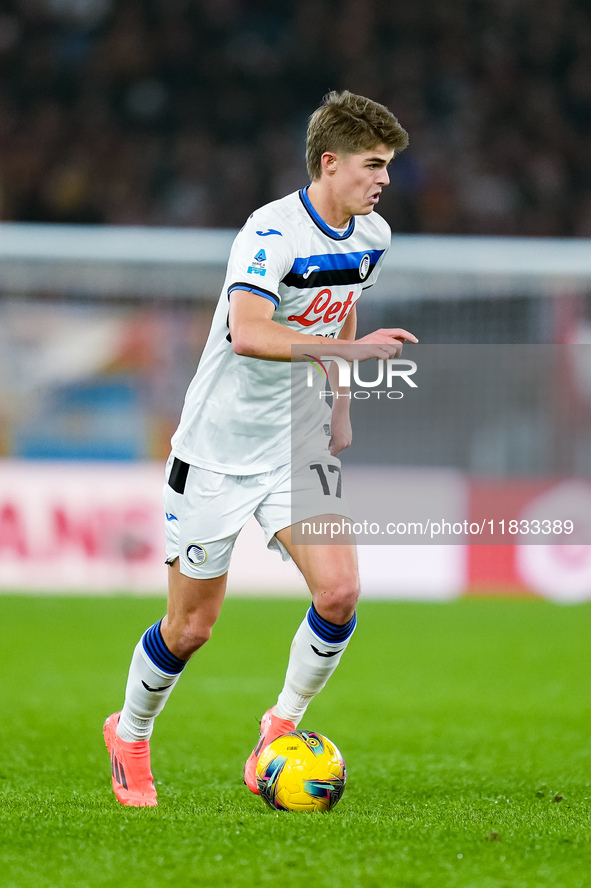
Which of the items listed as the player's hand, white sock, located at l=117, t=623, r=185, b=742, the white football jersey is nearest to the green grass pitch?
white sock, located at l=117, t=623, r=185, b=742

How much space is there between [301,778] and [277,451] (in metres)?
1.04

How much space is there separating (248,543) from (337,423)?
6461mm

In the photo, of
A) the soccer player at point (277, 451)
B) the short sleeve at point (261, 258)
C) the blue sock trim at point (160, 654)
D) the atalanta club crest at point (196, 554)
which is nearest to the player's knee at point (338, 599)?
the soccer player at point (277, 451)

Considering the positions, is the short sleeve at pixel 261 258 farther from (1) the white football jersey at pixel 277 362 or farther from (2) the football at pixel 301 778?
(2) the football at pixel 301 778

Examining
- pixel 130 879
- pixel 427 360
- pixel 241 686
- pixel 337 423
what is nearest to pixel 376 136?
pixel 337 423

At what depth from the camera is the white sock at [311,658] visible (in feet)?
12.4

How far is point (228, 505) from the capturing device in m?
3.77

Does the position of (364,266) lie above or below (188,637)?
above

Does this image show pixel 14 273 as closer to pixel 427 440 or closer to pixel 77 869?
pixel 427 440

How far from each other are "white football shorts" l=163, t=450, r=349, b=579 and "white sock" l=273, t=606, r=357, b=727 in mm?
256

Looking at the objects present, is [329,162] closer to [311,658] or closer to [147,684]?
[311,658]

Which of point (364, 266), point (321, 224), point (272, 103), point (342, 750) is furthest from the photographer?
point (272, 103)

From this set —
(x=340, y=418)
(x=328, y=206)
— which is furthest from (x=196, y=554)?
(x=328, y=206)

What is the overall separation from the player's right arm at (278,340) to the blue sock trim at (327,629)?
91cm
